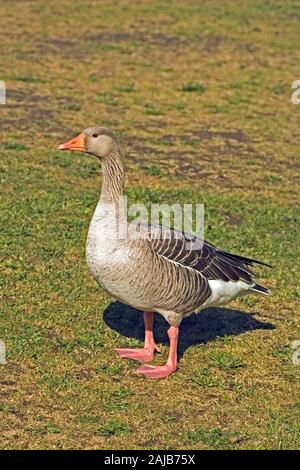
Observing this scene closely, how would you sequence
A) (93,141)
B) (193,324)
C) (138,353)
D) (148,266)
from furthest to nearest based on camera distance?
(193,324), (138,353), (93,141), (148,266)

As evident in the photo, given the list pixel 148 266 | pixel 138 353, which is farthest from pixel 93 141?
pixel 138 353

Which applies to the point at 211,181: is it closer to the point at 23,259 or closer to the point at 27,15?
the point at 23,259

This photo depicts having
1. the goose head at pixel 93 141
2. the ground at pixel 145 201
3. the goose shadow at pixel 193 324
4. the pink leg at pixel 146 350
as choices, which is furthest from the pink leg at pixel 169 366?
the goose head at pixel 93 141

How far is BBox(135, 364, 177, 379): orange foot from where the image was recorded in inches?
278

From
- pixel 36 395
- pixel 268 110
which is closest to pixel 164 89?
pixel 268 110

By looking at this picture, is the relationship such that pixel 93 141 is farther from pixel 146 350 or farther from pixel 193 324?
pixel 193 324

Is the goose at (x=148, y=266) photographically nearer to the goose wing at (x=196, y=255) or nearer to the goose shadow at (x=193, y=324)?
the goose wing at (x=196, y=255)

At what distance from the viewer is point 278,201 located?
38.2ft

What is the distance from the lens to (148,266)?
682 centimetres

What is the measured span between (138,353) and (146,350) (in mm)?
84

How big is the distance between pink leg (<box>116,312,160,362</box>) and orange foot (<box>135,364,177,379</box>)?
0.20m

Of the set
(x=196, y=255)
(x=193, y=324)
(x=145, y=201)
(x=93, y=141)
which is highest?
(x=93, y=141)

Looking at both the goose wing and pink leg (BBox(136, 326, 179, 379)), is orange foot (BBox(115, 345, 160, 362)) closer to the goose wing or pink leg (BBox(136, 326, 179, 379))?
pink leg (BBox(136, 326, 179, 379))

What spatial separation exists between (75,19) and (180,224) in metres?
12.3
